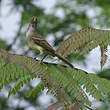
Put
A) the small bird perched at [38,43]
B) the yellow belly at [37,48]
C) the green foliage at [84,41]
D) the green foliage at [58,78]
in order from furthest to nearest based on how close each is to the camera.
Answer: the yellow belly at [37,48], the small bird perched at [38,43], the green foliage at [84,41], the green foliage at [58,78]

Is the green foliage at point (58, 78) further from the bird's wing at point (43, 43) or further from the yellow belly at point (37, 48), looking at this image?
the yellow belly at point (37, 48)

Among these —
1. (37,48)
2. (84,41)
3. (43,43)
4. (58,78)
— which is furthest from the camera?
(37,48)

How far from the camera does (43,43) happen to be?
2627 millimetres

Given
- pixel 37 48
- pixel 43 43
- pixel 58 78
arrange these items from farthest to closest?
pixel 37 48 → pixel 43 43 → pixel 58 78

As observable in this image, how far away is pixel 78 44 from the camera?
2109 mm

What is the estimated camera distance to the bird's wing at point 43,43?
2.47m

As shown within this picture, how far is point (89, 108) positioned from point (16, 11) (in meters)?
10.3

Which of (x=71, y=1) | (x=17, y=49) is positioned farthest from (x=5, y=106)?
(x=71, y=1)

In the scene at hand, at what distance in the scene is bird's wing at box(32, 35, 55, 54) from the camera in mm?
2473

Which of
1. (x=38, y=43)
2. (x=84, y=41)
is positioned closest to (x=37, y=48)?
(x=38, y=43)

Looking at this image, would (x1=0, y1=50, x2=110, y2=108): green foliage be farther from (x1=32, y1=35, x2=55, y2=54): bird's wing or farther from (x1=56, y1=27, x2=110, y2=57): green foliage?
(x1=32, y1=35, x2=55, y2=54): bird's wing

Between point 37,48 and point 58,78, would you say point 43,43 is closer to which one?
point 37,48

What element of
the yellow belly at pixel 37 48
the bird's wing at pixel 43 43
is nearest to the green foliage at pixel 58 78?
the bird's wing at pixel 43 43

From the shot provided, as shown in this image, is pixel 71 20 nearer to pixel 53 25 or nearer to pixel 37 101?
pixel 53 25
